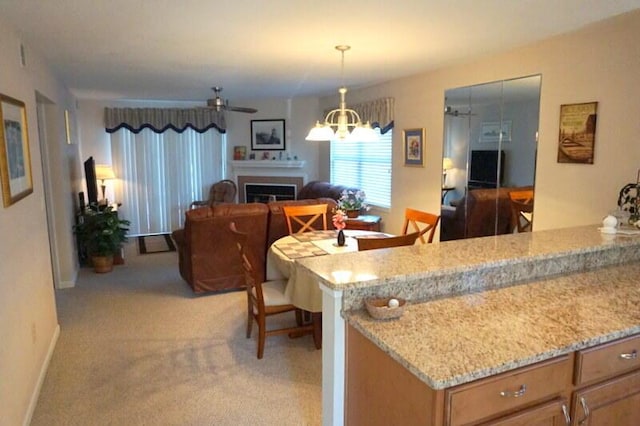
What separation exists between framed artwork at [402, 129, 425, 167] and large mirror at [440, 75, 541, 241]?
406 millimetres

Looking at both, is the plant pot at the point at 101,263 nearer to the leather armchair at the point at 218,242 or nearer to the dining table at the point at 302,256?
the leather armchair at the point at 218,242

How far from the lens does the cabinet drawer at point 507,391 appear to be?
133 cm

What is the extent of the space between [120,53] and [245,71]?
4.17 feet

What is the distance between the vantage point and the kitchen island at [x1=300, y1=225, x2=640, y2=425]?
1430 mm

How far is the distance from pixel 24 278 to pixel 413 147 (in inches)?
153

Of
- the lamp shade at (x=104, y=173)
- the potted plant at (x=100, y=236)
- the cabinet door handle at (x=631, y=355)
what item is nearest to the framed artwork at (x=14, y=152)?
the potted plant at (x=100, y=236)

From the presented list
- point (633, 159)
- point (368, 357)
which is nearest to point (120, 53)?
point (368, 357)

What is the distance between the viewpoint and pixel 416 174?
502 cm

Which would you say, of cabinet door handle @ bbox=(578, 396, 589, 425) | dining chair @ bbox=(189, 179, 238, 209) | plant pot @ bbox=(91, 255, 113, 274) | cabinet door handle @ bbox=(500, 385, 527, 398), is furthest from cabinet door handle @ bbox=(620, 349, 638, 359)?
dining chair @ bbox=(189, 179, 238, 209)

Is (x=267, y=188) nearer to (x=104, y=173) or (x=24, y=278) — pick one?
(x=104, y=173)

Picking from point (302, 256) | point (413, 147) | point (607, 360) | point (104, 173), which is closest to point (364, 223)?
point (413, 147)

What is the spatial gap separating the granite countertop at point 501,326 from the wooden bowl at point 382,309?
0.08 feet

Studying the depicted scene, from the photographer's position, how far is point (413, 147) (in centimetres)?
502

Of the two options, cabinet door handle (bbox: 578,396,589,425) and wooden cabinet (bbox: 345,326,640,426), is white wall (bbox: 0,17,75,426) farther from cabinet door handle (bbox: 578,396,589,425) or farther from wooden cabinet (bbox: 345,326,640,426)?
cabinet door handle (bbox: 578,396,589,425)
